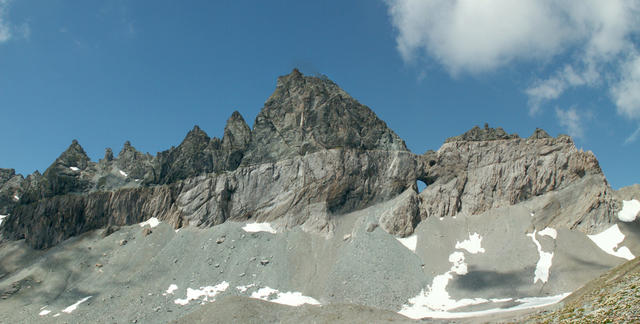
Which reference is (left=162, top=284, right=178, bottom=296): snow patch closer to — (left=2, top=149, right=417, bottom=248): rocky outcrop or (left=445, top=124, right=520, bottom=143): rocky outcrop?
(left=2, top=149, right=417, bottom=248): rocky outcrop

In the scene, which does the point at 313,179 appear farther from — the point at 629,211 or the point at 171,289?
the point at 629,211

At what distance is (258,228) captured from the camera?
8638 cm

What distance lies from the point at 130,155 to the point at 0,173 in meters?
60.3

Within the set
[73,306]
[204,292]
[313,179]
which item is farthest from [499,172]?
[73,306]

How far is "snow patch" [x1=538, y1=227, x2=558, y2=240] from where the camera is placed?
7076 centimetres

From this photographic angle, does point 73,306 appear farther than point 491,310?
Yes

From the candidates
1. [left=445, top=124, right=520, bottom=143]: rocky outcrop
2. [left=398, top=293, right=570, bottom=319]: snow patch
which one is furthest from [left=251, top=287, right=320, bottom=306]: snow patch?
[left=445, top=124, right=520, bottom=143]: rocky outcrop

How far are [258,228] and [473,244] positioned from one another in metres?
37.4

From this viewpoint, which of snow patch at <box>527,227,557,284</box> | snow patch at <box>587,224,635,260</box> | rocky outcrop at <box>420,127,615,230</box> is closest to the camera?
snow patch at <box>527,227,557,284</box>

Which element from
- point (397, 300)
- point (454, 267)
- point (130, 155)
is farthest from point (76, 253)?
point (454, 267)

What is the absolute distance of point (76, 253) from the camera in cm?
8662

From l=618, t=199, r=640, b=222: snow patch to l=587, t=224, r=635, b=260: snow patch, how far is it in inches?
110

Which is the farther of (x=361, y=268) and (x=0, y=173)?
(x=0, y=173)

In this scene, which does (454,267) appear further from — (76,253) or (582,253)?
(76,253)
